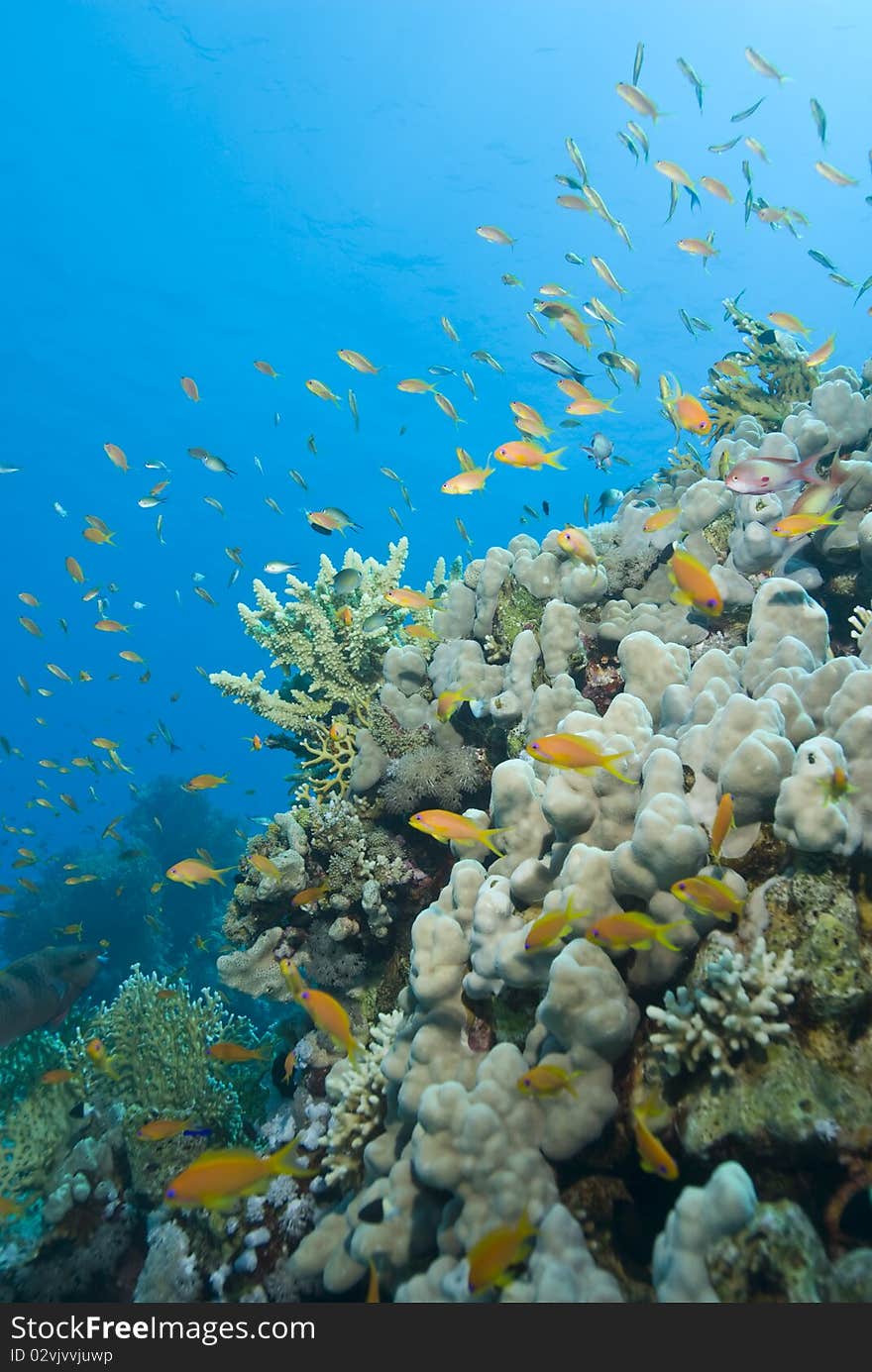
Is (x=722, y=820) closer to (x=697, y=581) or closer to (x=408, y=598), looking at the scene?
(x=697, y=581)

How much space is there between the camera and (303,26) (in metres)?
43.4

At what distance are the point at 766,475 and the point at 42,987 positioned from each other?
6.53 metres

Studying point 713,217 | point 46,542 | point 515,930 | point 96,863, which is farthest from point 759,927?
point 46,542

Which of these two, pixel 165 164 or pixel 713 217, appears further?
pixel 165 164

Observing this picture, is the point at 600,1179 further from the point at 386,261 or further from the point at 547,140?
the point at 386,261

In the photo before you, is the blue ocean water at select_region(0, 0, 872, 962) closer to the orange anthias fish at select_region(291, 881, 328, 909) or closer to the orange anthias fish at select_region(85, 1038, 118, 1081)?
the orange anthias fish at select_region(85, 1038, 118, 1081)

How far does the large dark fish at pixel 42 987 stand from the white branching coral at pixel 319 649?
2.69 m

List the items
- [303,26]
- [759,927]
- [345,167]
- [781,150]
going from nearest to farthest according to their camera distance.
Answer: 1. [759,927]
2. [303,26]
3. [781,150]
4. [345,167]

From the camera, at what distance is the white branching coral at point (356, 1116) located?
3.48m

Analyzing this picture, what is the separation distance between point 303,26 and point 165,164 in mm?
17156

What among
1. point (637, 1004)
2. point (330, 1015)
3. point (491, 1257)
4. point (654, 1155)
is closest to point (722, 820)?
point (637, 1004)

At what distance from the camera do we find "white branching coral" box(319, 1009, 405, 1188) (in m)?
3.48

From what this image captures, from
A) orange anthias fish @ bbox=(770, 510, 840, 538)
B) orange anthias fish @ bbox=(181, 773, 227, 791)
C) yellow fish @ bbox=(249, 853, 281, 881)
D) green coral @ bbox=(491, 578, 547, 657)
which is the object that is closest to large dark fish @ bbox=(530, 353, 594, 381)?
green coral @ bbox=(491, 578, 547, 657)

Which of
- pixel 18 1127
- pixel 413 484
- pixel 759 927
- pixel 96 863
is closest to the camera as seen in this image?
pixel 759 927
